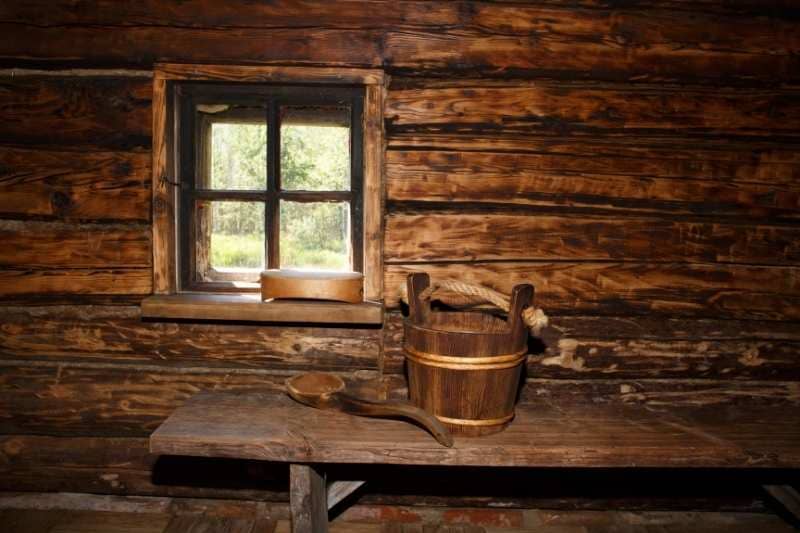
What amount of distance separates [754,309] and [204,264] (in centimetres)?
274

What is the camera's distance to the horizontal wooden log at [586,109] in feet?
8.65

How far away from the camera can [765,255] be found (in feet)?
8.91

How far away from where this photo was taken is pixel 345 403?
2.25 meters

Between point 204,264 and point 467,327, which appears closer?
point 467,327

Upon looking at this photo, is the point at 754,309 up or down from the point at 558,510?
up

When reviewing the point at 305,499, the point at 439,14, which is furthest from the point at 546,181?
the point at 305,499

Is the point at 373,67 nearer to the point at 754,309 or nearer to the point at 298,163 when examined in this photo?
the point at 298,163

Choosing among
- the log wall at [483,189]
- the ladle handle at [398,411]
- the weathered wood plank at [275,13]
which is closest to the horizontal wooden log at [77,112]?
the log wall at [483,189]

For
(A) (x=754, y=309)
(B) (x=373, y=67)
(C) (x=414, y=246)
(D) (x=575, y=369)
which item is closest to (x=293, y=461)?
(C) (x=414, y=246)

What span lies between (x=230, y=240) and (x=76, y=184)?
752 millimetres

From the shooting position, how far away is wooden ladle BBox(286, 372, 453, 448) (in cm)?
203

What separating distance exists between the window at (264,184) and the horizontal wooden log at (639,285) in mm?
467

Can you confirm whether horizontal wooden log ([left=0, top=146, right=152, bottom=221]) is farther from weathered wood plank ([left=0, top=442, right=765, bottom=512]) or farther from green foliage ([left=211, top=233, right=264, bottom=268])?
weathered wood plank ([left=0, top=442, right=765, bottom=512])

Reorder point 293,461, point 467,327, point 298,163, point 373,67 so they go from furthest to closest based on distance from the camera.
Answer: point 298,163, point 373,67, point 467,327, point 293,461
